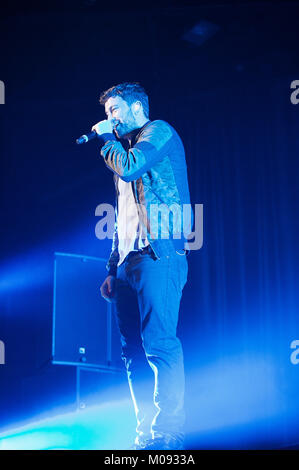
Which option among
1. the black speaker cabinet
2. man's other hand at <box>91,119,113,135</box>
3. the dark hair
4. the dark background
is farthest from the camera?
the dark background

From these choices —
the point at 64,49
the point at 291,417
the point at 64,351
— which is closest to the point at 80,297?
the point at 64,351

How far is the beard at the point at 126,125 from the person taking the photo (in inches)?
98.3

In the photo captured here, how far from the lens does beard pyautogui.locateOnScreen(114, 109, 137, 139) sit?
2498 mm

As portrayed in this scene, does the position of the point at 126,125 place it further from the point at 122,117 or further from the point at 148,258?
the point at 148,258

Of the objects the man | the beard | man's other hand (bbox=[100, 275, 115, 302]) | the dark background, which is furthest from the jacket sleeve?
the dark background

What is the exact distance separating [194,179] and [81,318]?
4.10 feet

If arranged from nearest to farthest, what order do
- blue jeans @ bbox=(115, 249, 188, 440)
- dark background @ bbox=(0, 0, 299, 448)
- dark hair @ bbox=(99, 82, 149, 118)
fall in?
blue jeans @ bbox=(115, 249, 188, 440) → dark hair @ bbox=(99, 82, 149, 118) → dark background @ bbox=(0, 0, 299, 448)

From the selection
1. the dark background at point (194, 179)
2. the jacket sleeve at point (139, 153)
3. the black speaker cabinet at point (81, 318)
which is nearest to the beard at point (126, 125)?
the jacket sleeve at point (139, 153)

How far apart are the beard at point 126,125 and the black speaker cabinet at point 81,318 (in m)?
0.82

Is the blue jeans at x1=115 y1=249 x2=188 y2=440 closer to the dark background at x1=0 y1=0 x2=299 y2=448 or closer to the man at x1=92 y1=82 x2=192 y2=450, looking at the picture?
the man at x1=92 y1=82 x2=192 y2=450

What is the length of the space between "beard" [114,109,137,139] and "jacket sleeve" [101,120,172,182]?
0.38 ft

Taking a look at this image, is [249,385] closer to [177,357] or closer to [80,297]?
[80,297]

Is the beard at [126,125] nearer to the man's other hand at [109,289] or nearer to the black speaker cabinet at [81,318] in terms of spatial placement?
the man's other hand at [109,289]

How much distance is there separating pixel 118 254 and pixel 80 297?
0.72 metres
